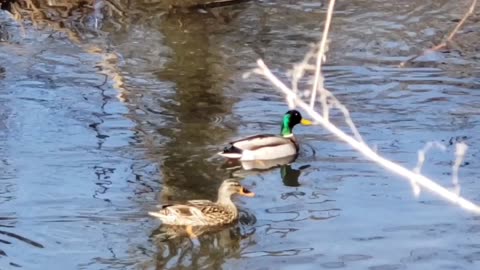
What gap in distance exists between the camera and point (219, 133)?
11.5 metres

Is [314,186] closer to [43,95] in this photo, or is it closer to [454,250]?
[454,250]

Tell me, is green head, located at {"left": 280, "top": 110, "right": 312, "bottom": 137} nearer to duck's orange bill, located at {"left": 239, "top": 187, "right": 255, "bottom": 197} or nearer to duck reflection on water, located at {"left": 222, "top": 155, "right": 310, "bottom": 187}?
duck reflection on water, located at {"left": 222, "top": 155, "right": 310, "bottom": 187}

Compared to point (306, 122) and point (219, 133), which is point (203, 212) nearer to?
point (219, 133)

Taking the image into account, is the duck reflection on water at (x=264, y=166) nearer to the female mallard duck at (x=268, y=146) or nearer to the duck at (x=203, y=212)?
the female mallard duck at (x=268, y=146)

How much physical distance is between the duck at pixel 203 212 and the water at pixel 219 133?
13 cm

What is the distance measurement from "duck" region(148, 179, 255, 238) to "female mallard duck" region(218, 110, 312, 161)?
1353 millimetres

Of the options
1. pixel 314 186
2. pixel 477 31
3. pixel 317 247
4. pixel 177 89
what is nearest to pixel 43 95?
pixel 177 89

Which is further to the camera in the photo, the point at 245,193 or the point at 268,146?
the point at 268,146

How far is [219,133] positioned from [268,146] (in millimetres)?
837

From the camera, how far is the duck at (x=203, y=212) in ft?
27.9

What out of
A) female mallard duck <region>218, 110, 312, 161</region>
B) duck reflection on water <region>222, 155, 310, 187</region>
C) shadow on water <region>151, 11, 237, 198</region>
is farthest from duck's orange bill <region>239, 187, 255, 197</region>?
female mallard duck <region>218, 110, 312, 161</region>

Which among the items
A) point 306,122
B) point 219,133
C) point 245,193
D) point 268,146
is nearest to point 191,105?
point 219,133

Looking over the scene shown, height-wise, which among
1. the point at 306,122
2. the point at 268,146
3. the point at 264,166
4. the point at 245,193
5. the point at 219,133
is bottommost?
the point at 245,193

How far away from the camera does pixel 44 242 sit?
8148mm
